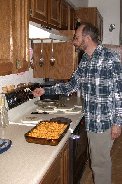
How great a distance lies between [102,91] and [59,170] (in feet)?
2.96

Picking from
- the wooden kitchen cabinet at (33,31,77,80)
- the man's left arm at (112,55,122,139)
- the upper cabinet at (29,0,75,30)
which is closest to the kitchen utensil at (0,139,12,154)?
the upper cabinet at (29,0,75,30)

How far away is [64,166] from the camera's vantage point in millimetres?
2188

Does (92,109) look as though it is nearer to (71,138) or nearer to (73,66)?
(71,138)

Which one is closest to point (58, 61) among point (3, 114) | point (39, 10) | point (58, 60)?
point (58, 60)

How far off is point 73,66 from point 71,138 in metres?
1.29

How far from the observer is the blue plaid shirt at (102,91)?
2.56m

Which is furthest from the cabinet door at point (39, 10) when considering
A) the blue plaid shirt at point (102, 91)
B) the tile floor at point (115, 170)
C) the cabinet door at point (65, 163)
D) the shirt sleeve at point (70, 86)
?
the tile floor at point (115, 170)

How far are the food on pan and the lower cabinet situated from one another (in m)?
0.15

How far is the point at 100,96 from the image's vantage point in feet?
8.46

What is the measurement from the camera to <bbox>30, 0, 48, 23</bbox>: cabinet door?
220cm

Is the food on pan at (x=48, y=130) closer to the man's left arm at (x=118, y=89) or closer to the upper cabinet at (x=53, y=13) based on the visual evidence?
the man's left arm at (x=118, y=89)

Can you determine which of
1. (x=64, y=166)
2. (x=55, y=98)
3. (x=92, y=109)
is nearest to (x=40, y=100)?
(x=55, y=98)

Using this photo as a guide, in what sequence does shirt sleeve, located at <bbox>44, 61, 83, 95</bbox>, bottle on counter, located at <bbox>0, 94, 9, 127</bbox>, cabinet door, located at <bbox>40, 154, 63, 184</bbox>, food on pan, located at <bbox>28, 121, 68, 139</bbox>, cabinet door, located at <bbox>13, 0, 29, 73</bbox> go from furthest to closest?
shirt sleeve, located at <bbox>44, 61, 83, 95</bbox>, bottle on counter, located at <bbox>0, 94, 9, 127</bbox>, food on pan, located at <bbox>28, 121, 68, 139</bbox>, cabinet door, located at <bbox>13, 0, 29, 73</bbox>, cabinet door, located at <bbox>40, 154, 63, 184</bbox>

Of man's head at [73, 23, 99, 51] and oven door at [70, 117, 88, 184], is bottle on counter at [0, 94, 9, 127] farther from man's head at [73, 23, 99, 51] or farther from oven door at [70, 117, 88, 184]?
man's head at [73, 23, 99, 51]
